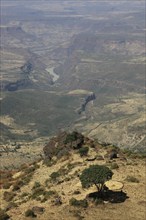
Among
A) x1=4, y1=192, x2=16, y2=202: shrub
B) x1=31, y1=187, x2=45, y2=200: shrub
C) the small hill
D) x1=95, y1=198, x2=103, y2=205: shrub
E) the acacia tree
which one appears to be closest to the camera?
the small hill

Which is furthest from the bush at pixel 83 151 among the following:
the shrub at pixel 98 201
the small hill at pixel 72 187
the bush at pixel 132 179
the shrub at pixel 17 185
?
the shrub at pixel 98 201

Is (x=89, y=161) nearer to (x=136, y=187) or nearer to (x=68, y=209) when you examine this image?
(x=136, y=187)

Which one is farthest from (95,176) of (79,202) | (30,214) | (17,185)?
(17,185)

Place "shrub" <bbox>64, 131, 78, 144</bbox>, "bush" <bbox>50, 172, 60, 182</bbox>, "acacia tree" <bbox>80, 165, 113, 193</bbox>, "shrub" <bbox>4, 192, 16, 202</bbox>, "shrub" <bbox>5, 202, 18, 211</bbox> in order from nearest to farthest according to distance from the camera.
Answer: "acacia tree" <bbox>80, 165, 113, 193</bbox>, "shrub" <bbox>5, 202, 18, 211</bbox>, "shrub" <bbox>4, 192, 16, 202</bbox>, "bush" <bbox>50, 172, 60, 182</bbox>, "shrub" <bbox>64, 131, 78, 144</bbox>

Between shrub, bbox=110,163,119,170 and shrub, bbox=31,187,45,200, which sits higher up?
shrub, bbox=110,163,119,170

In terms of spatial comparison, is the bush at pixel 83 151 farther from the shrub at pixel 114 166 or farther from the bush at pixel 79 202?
the bush at pixel 79 202

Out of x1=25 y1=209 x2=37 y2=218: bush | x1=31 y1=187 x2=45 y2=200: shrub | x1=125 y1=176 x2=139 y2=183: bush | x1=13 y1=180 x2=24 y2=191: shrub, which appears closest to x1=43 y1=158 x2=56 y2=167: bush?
x1=13 y1=180 x2=24 y2=191: shrub

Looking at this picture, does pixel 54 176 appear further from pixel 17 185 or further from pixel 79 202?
pixel 79 202

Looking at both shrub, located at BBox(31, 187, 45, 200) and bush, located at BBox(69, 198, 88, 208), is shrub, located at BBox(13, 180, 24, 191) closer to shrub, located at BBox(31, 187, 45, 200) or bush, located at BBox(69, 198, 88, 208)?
shrub, located at BBox(31, 187, 45, 200)
